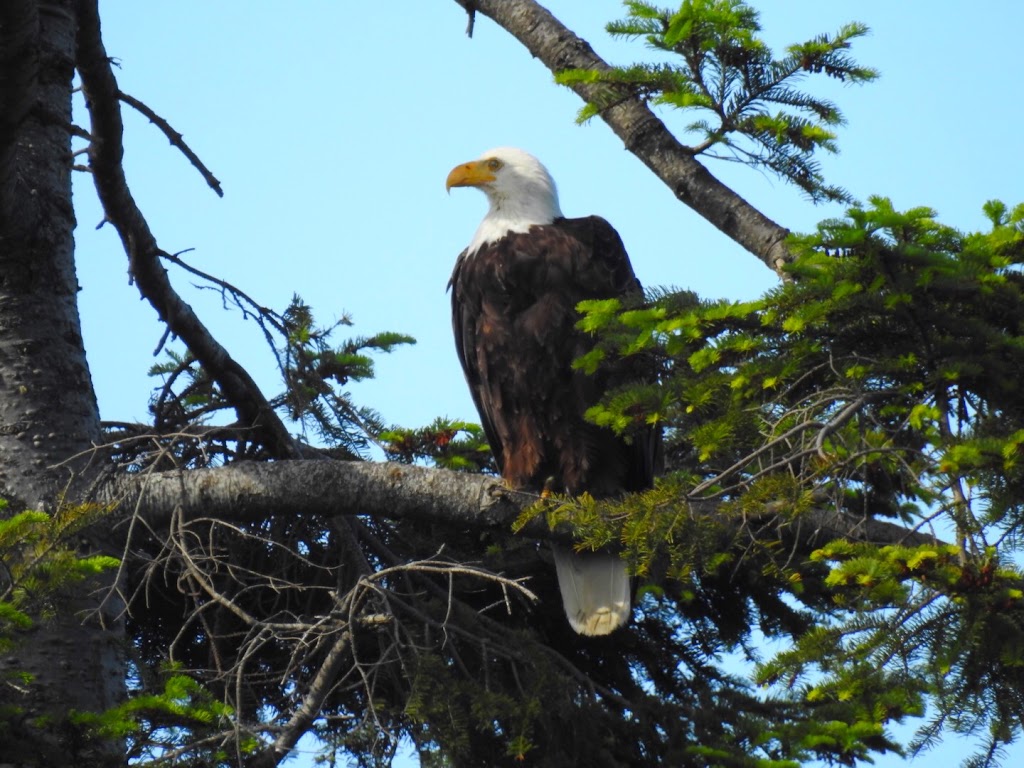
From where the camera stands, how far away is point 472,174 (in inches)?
227

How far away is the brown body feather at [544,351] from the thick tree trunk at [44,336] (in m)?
1.55

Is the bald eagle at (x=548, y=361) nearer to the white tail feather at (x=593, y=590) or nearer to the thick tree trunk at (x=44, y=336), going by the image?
the white tail feather at (x=593, y=590)

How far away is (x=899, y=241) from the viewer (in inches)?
101

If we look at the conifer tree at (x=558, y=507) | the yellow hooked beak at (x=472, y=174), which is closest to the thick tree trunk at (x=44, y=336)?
the conifer tree at (x=558, y=507)

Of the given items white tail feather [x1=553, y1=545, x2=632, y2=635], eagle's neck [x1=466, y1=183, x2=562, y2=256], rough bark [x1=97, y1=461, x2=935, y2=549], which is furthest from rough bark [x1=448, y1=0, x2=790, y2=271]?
white tail feather [x1=553, y1=545, x2=632, y2=635]

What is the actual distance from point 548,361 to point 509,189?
1.05 metres

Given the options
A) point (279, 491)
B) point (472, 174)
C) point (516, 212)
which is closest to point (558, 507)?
point (279, 491)

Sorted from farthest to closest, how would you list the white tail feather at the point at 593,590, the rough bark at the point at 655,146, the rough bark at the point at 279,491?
the white tail feather at the point at 593,590, the rough bark at the point at 655,146, the rough bark at the point at 279,491

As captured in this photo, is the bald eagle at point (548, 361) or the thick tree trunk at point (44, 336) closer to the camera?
the thick tree trunk at point (44, 336)

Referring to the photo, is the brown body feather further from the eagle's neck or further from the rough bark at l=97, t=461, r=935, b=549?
the rough bark at l=97, t=461, r=935, b=549

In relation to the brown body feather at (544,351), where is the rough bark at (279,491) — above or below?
below

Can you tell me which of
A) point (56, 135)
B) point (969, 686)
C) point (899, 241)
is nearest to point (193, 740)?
point (969, 686)

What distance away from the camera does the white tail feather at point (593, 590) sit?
4363 mm

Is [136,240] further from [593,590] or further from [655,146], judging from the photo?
[593,590]
